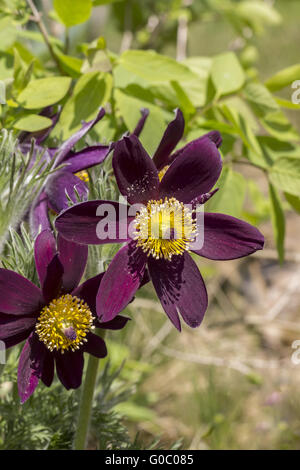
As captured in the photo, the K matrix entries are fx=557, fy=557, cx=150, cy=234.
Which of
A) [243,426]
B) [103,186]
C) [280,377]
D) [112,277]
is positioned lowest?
[243,426]

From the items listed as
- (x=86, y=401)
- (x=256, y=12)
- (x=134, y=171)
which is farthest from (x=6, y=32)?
(x=256, y=12)

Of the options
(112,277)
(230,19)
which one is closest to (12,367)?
(112,277)

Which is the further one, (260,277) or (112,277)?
(260,277)

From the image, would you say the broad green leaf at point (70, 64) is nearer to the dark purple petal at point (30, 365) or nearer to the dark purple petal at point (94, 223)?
the dark purple petal at point (94, 223)

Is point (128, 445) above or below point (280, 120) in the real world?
below

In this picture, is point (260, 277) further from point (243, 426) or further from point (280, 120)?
point (280, 120)

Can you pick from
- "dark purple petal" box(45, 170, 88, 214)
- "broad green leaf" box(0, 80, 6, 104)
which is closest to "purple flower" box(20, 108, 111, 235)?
"dark purple petal" box(45, 170, 88, 214)

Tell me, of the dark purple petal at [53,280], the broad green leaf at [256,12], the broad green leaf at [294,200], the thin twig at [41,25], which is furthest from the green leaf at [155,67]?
the broad green leaf at [256,12]

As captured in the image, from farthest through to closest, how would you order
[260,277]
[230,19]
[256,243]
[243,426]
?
[260,277], [243,426], [230,19], [256,243]

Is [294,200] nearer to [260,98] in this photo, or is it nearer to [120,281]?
[260,98]
